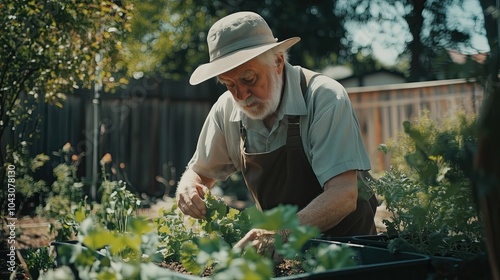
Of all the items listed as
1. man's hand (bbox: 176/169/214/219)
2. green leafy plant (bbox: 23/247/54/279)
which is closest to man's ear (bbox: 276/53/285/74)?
man's hand (bbox: 176/169/214/219)

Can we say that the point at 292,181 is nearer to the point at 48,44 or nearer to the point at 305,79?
the point at 305,79

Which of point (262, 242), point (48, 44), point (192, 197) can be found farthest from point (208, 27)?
point (262, 242)

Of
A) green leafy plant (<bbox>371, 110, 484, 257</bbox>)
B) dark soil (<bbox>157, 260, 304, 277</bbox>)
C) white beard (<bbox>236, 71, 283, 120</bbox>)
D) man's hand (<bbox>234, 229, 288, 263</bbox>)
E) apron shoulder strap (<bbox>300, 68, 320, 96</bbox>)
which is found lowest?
dark soil (<bbox>157, 260, 304, 277</bbox>)

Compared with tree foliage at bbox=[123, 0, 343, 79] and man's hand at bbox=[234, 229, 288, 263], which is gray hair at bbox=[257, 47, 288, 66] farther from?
tree foliage at bbox=[123, 0, 343, 79]

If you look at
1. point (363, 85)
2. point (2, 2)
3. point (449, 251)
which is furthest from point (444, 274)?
point (363, 85)

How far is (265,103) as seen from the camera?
8.40ft

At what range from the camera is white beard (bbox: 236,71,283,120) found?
2.55 m

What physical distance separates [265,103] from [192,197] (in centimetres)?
55

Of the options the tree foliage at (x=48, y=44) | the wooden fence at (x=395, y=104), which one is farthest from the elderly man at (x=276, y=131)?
the wooden fence at (x=395, y=104)

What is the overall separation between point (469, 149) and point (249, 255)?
1.60 ft

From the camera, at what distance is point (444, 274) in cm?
123

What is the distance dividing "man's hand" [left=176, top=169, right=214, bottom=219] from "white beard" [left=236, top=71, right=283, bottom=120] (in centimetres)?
39

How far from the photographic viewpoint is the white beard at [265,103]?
8.37 ft

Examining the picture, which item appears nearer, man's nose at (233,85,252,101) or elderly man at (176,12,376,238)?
elderly man at (176,12,376,238)
